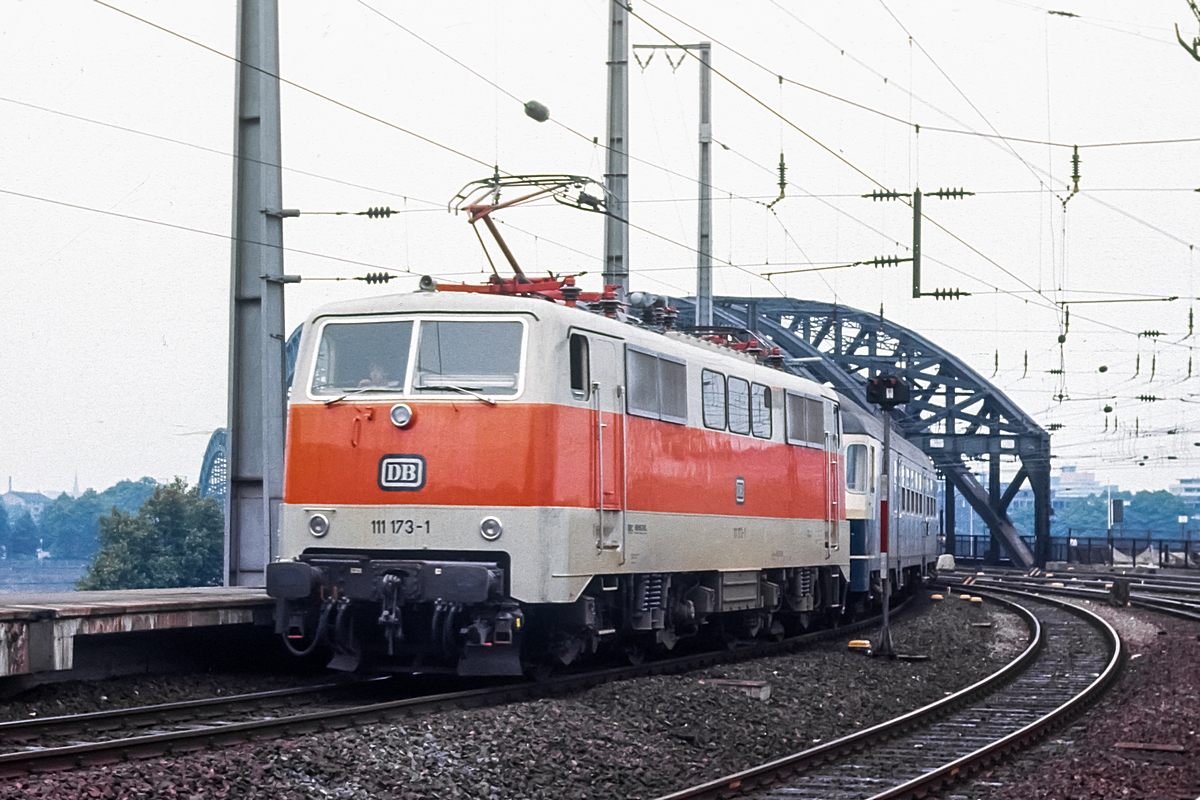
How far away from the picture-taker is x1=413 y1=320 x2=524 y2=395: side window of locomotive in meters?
14.3

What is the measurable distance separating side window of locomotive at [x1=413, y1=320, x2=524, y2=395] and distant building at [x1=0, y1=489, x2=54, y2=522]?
129578 millimetres

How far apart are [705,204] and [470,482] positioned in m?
17.3

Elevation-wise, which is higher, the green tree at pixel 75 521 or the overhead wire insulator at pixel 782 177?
the overhead wire insulator at pixel 782 177

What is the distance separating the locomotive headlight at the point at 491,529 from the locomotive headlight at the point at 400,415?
1170mm

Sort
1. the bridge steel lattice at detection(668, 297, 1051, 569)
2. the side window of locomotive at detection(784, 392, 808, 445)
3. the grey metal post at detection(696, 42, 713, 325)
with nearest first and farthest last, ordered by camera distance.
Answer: the side window of locomotive at detection(784, 392, 808, 445) < the grey metal post at detection(696, 42, 713, 325) < the bridge steel lattice at detection(668, 297, 1051, 569)

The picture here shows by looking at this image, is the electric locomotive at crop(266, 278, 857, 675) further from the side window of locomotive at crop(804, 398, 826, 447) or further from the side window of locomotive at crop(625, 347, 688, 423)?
the side window of locomotive at crop(804, 398, 826, 447)

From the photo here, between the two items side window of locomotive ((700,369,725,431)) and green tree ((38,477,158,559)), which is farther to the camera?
green tree ((38,477,158,559))

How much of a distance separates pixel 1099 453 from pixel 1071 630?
67.6 m

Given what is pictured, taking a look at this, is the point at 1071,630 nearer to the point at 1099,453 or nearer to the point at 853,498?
the point at 853,498

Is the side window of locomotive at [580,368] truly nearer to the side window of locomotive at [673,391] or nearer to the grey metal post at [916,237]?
the side window of locomotive at [673,391]

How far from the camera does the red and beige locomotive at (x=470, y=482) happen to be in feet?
45.9

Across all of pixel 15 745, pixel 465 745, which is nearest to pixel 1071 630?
pixel 465 745

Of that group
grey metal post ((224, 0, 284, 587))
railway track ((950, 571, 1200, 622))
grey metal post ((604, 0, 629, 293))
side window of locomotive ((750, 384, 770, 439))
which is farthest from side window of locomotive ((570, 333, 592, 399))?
railway track ((950, 571, 1200, 622))

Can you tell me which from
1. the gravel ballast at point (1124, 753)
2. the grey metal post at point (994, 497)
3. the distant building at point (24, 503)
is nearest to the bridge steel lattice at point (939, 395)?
the grey metal post at point (994, 497)
